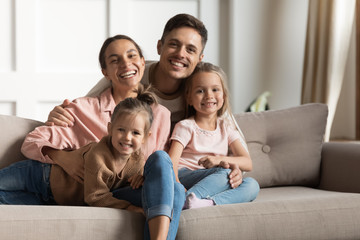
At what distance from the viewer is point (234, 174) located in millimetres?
1918

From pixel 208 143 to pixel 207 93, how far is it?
205 millimetres

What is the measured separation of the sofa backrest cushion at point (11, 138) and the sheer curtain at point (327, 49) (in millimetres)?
2130

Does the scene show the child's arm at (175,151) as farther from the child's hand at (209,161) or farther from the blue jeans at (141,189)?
the blue jeans at (141,189)

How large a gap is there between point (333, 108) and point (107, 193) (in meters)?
2.19

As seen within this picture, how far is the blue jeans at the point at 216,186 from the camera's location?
1812 millimetres

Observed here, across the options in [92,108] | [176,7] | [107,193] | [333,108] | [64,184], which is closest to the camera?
[107,193]

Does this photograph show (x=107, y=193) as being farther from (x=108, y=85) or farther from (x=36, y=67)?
(x=36, y=67)

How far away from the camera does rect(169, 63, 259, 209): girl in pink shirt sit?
1886mm

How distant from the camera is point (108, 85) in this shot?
7.04 feet

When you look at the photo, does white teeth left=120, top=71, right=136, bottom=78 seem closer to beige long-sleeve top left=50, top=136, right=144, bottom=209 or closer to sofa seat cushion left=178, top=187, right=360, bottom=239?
beige long-sleeve top left=50, top=136, right=144, bottom=209

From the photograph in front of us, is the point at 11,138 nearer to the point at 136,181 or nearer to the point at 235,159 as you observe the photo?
the point at 136,181

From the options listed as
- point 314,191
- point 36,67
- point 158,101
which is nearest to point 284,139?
point 314,191

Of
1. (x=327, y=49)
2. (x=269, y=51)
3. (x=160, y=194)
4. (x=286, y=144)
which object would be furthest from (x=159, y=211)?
(x=269, y=51)

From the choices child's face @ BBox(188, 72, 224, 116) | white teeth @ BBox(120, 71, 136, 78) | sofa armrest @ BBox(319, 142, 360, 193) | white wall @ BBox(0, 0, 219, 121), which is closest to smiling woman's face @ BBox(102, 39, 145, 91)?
white teeth @ BBox(120, 71, 136, 78)
